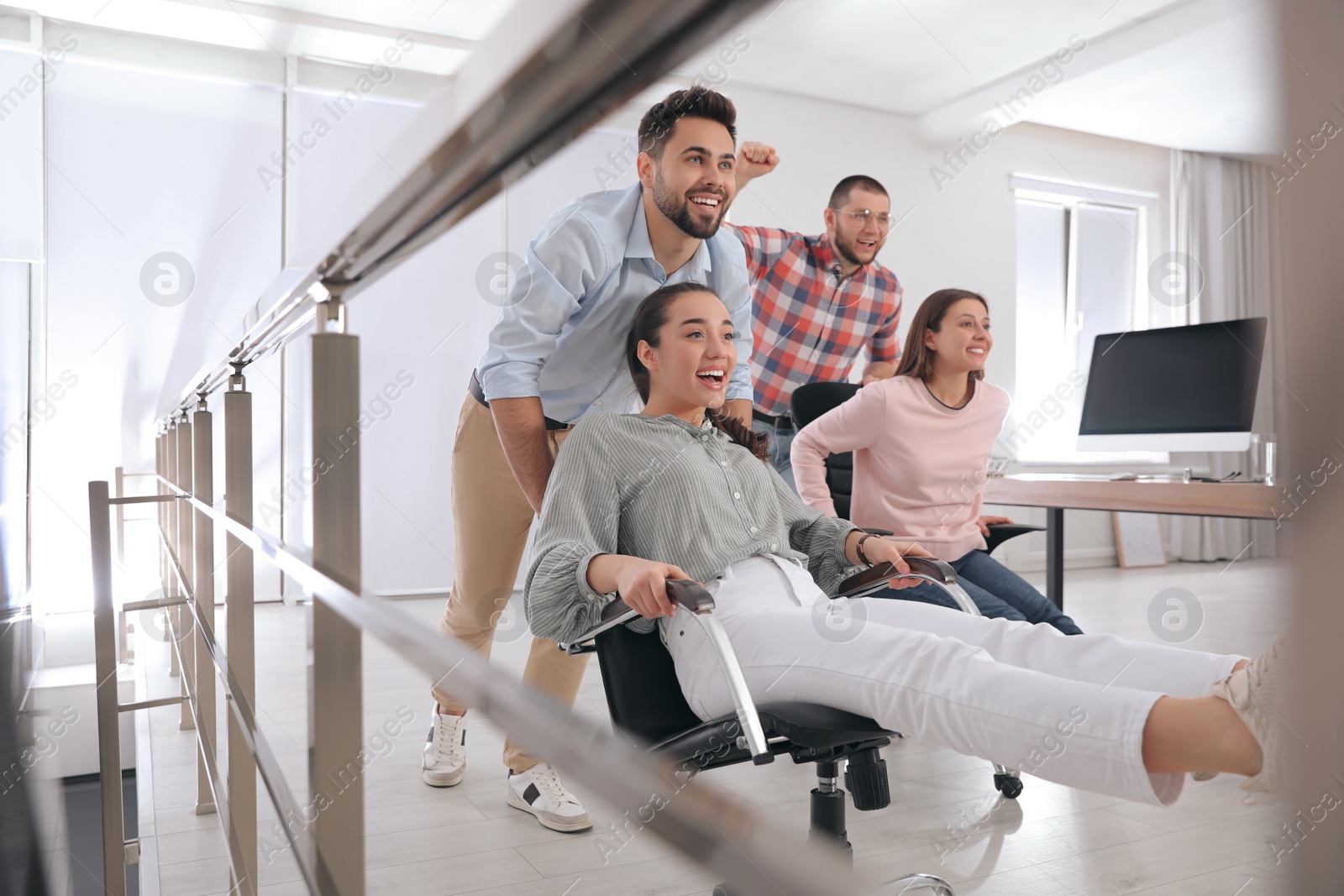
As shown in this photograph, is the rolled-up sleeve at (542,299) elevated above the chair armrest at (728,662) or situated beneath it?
elevated above

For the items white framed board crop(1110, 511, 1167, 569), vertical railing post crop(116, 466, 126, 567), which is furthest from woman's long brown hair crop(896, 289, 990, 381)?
white framed board crop(1110, 511, 1167, 569)

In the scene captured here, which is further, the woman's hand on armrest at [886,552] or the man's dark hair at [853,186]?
the man's dark hair at [853,186]

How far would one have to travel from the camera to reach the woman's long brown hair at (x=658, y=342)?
1.69 metres

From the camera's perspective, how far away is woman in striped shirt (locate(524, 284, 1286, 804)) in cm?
91

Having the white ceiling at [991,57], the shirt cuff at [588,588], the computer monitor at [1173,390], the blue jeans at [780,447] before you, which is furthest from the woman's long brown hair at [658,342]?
the white ceiling at [991,57]

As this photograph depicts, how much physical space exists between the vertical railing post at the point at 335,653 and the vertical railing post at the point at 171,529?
2.02 meters

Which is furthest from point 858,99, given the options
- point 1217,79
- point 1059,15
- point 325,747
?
point 325,747

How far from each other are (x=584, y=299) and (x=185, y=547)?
1194 millimetres

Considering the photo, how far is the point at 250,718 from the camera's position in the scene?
1020 millimetres

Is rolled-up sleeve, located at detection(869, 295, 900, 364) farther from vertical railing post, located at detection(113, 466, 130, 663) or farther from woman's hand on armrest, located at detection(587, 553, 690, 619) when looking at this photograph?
vertical railing post, located at detection(113, 466, 130, 663)

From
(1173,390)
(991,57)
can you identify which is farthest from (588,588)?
(991,57)

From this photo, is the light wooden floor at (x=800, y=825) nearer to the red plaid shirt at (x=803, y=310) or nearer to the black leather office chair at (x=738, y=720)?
the black leather office chair at (x=738, y=720)

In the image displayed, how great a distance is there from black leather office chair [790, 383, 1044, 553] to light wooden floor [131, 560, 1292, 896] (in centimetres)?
61

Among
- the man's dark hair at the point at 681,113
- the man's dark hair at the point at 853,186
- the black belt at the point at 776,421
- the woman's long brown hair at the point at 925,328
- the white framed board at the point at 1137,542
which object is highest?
the man's dark hair at the point at 853,186
